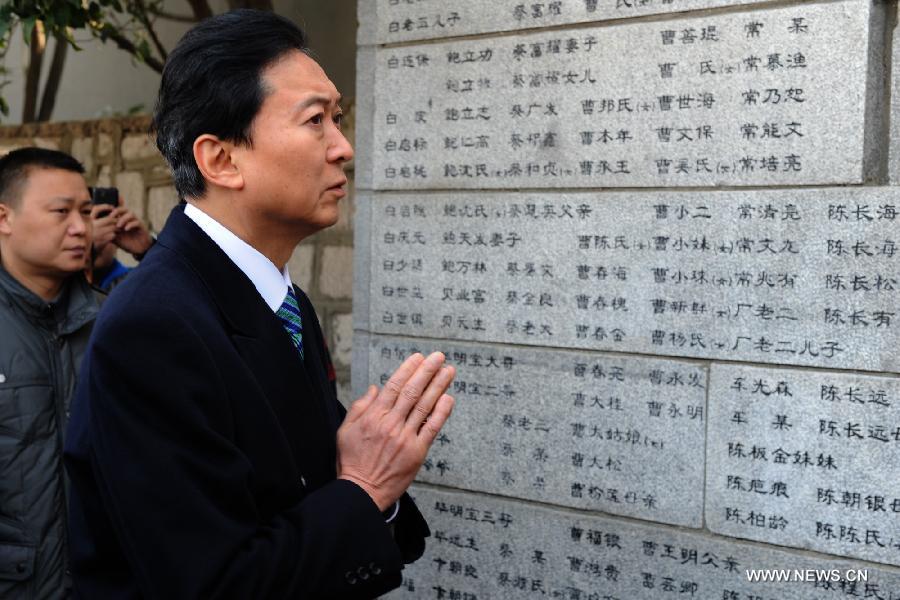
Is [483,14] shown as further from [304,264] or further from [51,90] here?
[51,90]

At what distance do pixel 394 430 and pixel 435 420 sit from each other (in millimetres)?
78

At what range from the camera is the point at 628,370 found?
→ 305 centimetres

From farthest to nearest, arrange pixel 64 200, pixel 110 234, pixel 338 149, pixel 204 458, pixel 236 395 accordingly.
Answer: pixel 110 234, pixel 64 200, pixel 338 149, pixel 236 395, pixel 204 458

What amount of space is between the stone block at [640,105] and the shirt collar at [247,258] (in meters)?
1.44

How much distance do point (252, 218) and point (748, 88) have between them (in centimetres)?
Answer: 156

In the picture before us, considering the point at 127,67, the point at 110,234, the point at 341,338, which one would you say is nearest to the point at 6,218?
the point at 110,234

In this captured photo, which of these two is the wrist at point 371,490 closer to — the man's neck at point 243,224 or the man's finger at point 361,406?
the man's finger at point 361,406

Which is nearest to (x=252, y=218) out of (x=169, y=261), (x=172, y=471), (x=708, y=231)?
(x=169, y=261)

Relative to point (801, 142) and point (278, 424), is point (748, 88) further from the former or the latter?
point (278, 424)

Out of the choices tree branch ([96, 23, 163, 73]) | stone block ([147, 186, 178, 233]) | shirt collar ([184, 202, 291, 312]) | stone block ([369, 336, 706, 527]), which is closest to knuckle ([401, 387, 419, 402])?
shirt collar ([184, 202, 291, 312])

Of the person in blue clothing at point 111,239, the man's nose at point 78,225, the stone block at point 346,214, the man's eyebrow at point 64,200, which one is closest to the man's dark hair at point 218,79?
the man's nose at point 78,225

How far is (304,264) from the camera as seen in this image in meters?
5.09

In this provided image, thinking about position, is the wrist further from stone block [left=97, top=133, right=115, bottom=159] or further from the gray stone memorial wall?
stone block [left=97, top=133, right=115, bottom=159]

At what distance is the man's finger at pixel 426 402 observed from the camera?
73.5 inches
